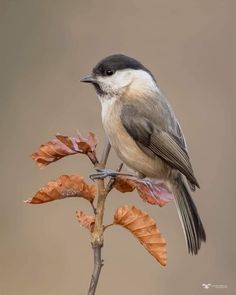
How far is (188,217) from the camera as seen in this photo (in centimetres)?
253

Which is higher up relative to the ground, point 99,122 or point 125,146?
point 99,122

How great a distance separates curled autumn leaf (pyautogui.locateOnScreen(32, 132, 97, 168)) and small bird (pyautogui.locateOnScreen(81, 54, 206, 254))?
4.28 ft

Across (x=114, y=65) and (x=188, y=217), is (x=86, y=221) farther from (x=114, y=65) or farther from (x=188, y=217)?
(x=114, y=65)

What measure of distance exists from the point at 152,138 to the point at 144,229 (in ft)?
5.45

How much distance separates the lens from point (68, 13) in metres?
6.25

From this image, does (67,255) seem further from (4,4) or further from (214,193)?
(4,4)

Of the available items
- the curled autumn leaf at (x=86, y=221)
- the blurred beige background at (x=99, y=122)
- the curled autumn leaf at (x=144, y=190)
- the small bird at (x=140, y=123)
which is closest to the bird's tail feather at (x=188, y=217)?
the small bird at (x=140, y=123)

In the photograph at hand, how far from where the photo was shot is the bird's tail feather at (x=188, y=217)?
2150 millimetres

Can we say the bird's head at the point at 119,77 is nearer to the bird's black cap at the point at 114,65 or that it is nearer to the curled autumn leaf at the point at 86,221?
the bird's black cap at the point at 114,65

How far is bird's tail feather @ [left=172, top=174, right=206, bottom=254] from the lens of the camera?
2150mm

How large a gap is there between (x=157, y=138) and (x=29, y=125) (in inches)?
105

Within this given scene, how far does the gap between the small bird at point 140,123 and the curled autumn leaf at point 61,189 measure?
1.40 meters

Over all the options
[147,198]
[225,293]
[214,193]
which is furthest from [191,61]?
[147,198]

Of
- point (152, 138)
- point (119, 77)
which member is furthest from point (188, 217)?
point (119, 77)
